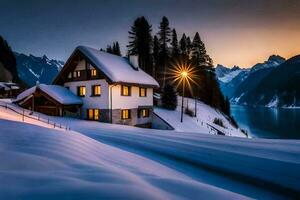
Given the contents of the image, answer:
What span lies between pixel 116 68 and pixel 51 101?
9.40 meters

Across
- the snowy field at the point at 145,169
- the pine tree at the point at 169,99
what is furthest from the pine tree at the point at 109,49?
the snowy field at the point at 145,169

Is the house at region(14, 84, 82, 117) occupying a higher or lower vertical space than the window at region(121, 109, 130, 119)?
higher

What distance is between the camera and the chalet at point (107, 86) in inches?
1208

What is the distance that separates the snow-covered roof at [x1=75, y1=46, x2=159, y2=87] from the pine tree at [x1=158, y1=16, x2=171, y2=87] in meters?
29.9

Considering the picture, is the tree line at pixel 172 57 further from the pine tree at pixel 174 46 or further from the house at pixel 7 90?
the house at pixel 7 90

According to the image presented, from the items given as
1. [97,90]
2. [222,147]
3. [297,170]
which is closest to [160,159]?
[222,147]

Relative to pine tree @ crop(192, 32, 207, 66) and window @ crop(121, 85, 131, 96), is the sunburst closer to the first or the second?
pine tree @ crop(192, 32, 207, 66)

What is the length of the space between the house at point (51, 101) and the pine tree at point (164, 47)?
34.9 m

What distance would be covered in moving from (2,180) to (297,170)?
780 cm

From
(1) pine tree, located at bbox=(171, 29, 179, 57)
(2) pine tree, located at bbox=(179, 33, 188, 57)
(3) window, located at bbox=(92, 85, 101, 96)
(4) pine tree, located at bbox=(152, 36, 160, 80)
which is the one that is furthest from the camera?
(2) pine tree, located at bbox=(179, 33, 188, 57)

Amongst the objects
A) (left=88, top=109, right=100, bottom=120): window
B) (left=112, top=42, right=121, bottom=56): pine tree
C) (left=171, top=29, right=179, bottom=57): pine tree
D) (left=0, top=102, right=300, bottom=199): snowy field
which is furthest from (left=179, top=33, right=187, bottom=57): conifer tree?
(left=0, top=102, right=300, bottom=199): snowy field

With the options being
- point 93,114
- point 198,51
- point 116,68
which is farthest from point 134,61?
point 198,51

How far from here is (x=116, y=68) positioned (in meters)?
32.3

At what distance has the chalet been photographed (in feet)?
101
